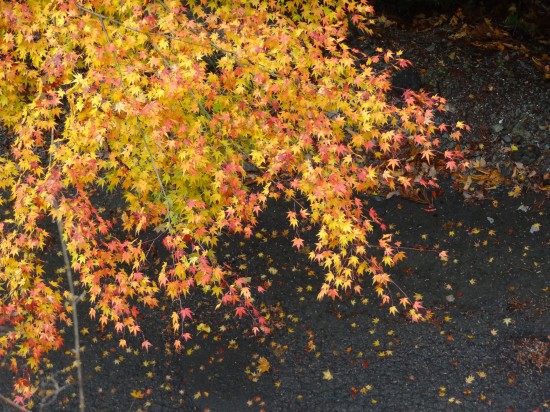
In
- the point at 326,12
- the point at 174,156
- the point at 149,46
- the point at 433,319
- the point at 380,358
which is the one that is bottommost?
the point at 380,358

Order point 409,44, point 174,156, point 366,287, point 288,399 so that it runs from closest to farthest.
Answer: point 174,156
point 288,399
point 366,287
point 409,44

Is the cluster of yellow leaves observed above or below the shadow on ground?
above

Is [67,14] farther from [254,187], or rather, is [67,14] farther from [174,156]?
[254,187]

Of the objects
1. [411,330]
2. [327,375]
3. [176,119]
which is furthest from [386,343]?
[176,119]

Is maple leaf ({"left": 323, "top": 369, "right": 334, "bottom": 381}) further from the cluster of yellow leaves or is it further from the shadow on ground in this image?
the cluster of yellow leaves

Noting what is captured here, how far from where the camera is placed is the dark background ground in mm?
6367

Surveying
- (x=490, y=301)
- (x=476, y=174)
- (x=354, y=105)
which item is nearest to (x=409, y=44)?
(x=476, y=174)

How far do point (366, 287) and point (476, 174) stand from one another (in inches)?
94.8

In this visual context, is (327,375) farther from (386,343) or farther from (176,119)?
(176,119)

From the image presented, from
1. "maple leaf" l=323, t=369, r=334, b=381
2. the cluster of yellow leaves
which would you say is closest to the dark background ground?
"maple leaf" l=323, t=369, r=334, b=381

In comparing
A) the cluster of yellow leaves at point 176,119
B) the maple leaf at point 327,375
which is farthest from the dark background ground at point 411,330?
the cluster of yellow leaves at point 176,119

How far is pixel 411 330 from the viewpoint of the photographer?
A: 269 inches

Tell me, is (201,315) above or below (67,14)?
below

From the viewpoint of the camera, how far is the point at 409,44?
368 inches
